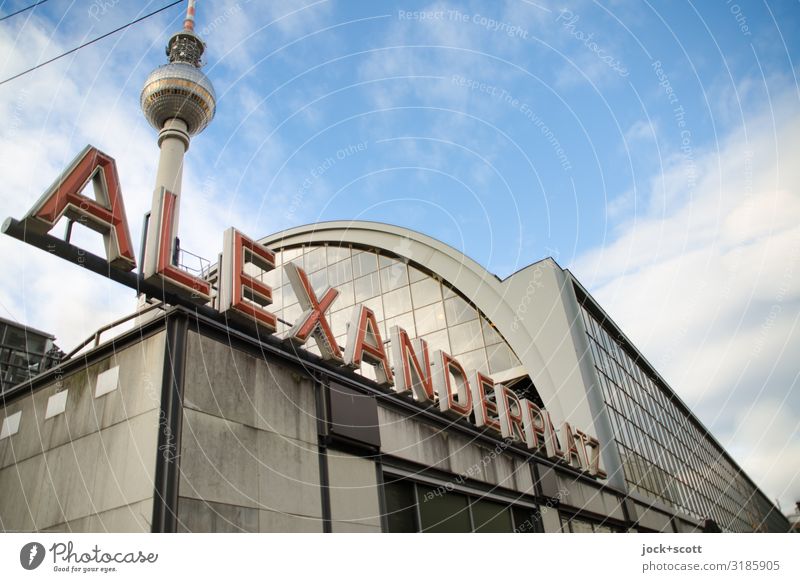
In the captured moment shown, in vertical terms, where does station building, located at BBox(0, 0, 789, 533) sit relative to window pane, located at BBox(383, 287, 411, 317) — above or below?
below

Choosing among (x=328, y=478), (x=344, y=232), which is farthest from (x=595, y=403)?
(x=328, y=478)

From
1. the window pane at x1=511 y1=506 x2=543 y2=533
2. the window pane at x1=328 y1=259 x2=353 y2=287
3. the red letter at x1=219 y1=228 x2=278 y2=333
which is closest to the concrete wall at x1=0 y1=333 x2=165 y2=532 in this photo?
the red letter at x1=219 y1=228 x2=278 y2=333

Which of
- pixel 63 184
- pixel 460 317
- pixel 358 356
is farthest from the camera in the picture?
pixel 460 317

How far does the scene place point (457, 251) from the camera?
3325 centimetres

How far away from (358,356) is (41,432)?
6887 millimetres

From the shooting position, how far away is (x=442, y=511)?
52.9 ft

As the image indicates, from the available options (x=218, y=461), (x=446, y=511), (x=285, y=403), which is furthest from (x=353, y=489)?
(x=446, y=511)

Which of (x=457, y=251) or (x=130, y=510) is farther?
(x=457, y=251)

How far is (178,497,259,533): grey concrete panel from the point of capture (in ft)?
31.5

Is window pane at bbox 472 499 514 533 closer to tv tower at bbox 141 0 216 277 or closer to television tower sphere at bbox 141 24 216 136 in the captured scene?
tv tower at bbox 141 0 216 277
